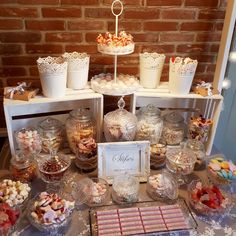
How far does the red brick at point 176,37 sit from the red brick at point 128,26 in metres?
0.13

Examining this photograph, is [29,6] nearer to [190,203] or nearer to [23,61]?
[23,61]

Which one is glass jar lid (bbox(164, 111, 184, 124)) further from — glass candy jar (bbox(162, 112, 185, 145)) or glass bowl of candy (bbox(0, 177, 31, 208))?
glass bowl of candy (bbox(0, 177, 31, 208))

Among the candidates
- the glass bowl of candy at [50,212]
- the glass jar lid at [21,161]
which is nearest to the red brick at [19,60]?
the glass jar lid at [21,161]

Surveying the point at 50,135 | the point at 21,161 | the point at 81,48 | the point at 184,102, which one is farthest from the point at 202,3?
the point at 21,161

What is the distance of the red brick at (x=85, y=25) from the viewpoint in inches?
54.3

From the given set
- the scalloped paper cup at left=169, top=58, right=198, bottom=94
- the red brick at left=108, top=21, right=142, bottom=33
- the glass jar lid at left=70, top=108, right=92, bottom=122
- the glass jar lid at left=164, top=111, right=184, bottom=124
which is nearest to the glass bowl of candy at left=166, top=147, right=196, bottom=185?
→ the glass jar lid at left=164, top=111, right=184, bottom=124

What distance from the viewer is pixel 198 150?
4.53 feet

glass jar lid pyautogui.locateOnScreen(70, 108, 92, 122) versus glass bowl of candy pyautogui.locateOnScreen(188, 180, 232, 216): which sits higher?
glass jar lid pyautogui.locateOnScreen(70, 108, 92, 122)

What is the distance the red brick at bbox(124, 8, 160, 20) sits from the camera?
1385mm

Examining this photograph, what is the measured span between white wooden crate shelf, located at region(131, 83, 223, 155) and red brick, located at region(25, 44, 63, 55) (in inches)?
18.1

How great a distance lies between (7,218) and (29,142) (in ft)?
1.29

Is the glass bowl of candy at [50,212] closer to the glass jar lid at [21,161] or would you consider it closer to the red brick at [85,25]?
the glass jar lid at [21,161]

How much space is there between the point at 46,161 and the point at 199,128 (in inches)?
29.3

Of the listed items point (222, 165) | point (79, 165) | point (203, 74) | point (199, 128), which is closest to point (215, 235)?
point (222, 165)
